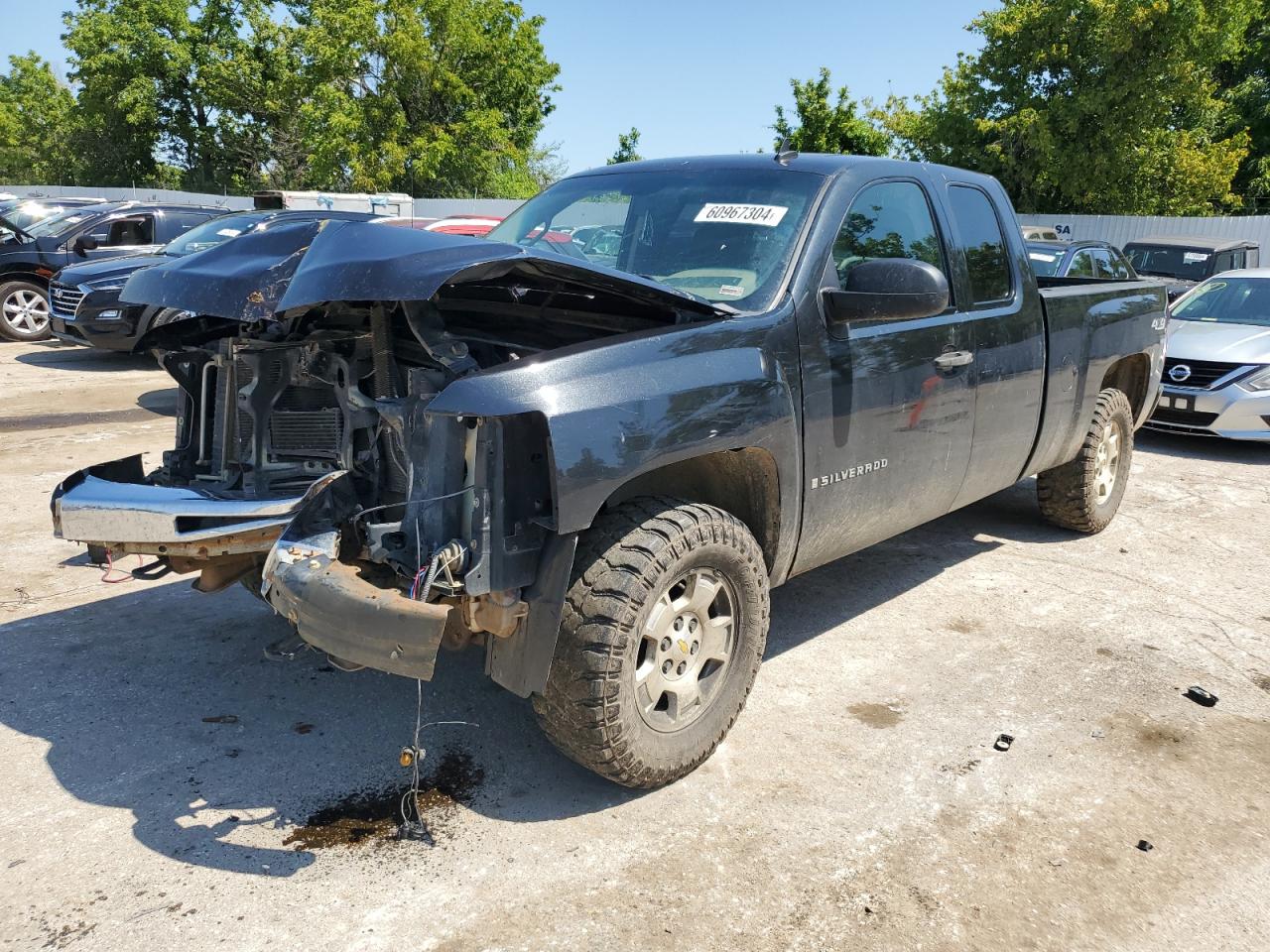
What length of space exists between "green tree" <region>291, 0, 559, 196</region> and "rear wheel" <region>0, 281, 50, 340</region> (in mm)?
21333

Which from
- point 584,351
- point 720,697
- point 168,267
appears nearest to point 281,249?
point 168,267

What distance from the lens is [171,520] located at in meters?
3.23

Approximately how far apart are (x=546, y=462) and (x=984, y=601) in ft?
10.5

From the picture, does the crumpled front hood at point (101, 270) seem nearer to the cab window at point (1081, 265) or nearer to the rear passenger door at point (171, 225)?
the rear passenger door at point (171, 225)

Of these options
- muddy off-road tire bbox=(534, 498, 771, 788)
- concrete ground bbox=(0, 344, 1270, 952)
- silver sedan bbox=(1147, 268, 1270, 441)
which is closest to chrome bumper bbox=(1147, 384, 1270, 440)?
silver sedan bbox=(1147, 268, 1270, 441)

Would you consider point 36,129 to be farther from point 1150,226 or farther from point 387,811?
point 387,811

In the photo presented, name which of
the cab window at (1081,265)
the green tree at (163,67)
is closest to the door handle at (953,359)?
the cab window at (1081,265)

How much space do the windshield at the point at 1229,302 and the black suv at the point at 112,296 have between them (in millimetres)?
8969

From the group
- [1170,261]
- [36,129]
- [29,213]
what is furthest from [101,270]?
[36,129]

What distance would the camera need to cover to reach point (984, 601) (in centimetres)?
521

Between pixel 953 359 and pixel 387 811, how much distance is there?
9.37 feet

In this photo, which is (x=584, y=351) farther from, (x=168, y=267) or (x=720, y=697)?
(x=168, y=267)

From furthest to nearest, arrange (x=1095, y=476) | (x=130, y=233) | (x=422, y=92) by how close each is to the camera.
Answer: (x=422, y=92), (x=130, y=233), (x=1095, y=476)

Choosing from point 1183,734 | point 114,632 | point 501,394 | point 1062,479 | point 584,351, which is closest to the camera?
point 501,394
